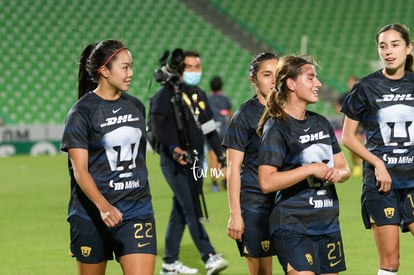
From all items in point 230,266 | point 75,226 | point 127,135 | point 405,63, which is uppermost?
point 405,63

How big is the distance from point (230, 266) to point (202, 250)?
0.58 meters

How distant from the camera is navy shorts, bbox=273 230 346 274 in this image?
5.32 m

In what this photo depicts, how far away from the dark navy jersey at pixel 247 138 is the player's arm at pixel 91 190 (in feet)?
3.23

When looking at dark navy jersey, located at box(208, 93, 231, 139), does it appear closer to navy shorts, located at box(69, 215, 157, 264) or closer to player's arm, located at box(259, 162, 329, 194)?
navy shorts, located at box(69, 215, 157, 264)

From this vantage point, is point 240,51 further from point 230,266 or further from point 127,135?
point 127,135

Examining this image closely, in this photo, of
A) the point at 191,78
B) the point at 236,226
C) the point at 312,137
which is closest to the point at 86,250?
the point at 236,226

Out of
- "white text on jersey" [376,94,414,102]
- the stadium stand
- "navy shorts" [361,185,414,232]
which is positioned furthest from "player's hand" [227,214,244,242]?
the stadium stand

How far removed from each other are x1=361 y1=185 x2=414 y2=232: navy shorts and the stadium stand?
64.6 ft

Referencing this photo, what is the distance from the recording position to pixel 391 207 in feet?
21.6

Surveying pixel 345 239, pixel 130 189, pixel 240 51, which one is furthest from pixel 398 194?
pixel 240 51

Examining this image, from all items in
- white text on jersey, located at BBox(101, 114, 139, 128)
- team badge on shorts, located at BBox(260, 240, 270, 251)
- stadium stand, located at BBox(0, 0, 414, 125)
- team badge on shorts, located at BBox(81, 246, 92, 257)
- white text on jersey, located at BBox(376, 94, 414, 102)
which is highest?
stadium stand, located at BBox(0, 0, 414, 125)

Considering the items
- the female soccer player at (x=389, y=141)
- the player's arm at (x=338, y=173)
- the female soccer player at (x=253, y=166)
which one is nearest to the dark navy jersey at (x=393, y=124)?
the female soccer player at (x=389, y=141)

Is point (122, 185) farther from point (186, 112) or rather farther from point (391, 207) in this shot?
point (186, 112)

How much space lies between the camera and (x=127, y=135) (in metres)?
5.68
